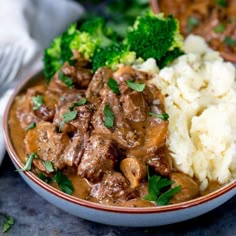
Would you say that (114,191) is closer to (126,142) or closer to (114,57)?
(126,142)

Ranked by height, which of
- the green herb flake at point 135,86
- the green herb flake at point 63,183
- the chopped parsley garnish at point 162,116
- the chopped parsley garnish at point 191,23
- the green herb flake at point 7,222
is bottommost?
the green herb flake at point 7,222

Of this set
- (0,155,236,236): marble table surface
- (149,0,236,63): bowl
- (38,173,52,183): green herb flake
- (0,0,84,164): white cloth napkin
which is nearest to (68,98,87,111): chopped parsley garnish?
(38,173,52,183): green herb flake

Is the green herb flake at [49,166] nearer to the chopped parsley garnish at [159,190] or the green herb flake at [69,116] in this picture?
the green herb flake at [69,116]

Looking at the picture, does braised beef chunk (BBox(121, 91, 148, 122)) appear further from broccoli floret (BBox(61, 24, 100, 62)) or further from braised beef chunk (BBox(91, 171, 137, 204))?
broccoli floret (BBox(61, 24, 100, 62))

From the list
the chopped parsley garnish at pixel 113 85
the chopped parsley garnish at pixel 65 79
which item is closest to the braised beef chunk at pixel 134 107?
the chopped parsley garnish at pixel 113 85

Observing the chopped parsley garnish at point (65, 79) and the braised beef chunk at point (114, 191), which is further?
the chopped parsley garnish at point (65, 79)

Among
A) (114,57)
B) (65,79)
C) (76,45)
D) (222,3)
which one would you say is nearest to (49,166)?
(65,79)

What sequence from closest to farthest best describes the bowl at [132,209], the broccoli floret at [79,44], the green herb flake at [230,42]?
1. the bowl at [132,209]
2. the broccoli floret at [79,44]
3. the green herb flake at [230,42]
